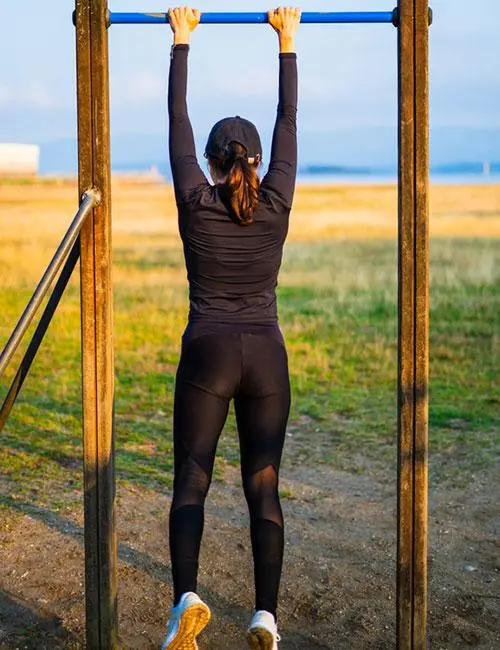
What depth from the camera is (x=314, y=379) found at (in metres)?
9.80

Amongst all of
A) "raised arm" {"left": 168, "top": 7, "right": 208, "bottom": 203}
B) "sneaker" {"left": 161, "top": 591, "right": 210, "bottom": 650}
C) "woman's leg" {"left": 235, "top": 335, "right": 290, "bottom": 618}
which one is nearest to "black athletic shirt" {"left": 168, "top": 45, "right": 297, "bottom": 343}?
"raised arm" {"left": 168, "top": 7, "right": 208, "bottom": 203}

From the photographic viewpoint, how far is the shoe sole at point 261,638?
3.46 m

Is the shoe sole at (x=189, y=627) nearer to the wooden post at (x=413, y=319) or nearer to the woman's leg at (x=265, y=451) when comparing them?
the woman's leg at (x=265, y=451)

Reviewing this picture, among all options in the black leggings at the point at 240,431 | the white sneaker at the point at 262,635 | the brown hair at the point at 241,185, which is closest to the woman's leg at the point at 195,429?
the black leggings at the point at 240,431

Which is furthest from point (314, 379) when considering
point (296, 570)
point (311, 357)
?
point (296, 570)

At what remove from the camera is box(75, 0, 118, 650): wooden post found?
143 inches

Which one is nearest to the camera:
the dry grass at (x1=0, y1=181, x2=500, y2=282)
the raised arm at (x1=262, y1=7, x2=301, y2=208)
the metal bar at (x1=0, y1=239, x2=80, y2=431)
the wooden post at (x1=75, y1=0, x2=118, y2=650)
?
the raised arm at (x1=262, y1=7, x2=301, y2=208)

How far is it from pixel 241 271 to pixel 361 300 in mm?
11663

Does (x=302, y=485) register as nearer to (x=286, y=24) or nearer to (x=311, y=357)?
(x=286, y=24)

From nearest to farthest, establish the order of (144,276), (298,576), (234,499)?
(298,576) < (234,499) < (144,276)

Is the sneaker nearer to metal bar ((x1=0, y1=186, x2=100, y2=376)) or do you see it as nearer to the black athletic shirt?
the black athletic shirt

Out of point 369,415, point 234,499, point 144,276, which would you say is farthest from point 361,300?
point 234,499

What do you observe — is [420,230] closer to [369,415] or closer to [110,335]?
[110,335]

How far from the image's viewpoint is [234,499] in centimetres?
616
